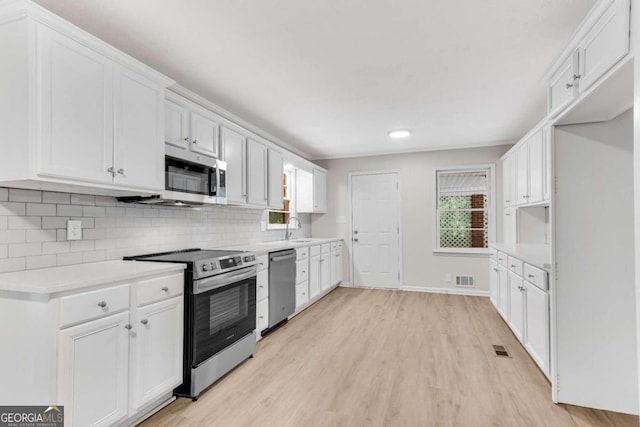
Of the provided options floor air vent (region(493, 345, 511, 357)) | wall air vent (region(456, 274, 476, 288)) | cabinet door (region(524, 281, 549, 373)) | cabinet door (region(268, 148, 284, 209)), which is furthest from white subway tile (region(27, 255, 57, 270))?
wall air vent (region(456, 274, 476, 288))

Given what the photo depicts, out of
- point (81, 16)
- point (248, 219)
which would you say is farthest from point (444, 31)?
point (248, 219)

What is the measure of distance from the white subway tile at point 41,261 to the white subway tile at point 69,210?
27 cm

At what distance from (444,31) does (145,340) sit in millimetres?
2669

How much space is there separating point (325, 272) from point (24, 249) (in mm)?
3764

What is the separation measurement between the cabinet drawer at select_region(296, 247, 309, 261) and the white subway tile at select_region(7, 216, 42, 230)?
Result: 2.62 metres

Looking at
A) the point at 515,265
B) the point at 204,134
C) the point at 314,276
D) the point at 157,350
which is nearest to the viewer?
the point at 157,350

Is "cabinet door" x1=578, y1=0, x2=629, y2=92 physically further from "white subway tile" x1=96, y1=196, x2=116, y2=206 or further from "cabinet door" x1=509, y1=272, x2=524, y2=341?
"white subway tile" x1=96, y1=196, x2=116, y2=206

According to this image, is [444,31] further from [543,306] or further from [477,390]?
[477,390]

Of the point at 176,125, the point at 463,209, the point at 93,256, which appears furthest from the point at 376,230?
the point at 93,256

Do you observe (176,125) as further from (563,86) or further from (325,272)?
(325,272)

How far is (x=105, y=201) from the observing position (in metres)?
2.40

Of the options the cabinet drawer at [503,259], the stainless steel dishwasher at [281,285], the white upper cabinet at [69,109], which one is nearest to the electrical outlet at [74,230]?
the white upper cabinet at [69,109]

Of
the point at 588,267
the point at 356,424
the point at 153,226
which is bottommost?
the point at 356,424

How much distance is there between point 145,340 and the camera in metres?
1.99
